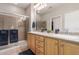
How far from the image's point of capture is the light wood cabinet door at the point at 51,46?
51.3 inches

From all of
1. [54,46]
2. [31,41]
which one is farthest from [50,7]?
[31,41]

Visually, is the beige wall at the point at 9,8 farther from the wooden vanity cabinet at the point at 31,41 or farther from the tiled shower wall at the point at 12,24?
the wooden vanity cabinet at the point at 31,41

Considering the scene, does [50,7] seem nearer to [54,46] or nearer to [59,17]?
[59,17]

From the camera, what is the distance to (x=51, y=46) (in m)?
1.41

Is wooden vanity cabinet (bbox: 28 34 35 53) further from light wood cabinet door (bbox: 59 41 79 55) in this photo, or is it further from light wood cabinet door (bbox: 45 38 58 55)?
light wood cabinet door (bbox: 59 41 79 55)

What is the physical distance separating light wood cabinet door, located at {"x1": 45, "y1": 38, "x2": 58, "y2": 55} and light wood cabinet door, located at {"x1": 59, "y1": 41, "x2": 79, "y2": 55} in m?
0.10

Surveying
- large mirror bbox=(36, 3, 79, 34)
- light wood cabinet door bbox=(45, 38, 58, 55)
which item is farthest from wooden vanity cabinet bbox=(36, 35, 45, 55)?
large mirror bbox=(36, 3, 79, 34)

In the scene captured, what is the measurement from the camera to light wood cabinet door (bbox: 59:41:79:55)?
1025 mm

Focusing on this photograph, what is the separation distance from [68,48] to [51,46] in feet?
1.14

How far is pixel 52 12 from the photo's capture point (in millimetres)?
1376

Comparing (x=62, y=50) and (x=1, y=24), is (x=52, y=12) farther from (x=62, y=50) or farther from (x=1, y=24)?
(x=1, y=24)

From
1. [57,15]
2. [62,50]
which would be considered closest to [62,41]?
[62,50]

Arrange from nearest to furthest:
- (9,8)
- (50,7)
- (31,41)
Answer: (9,8) → (50,7) → (31,41)

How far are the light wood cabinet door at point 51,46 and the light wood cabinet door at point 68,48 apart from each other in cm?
10
